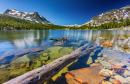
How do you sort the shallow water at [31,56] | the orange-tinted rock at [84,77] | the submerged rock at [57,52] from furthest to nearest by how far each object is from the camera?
1. the submerged rock at [57,52]
2. the shallow water at [31,56]
3. the orange-tinted rock at [84,77]

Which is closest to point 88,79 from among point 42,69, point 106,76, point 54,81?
point 106,76

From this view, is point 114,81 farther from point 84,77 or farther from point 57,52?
point 57,52

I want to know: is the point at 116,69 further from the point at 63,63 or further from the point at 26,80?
the point at 26,80

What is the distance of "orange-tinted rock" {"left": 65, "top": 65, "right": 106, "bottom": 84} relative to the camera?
13.8 feet

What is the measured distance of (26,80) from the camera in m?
2.86

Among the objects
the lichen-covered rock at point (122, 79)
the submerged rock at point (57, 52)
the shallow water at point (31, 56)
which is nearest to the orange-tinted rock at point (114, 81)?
the lichen-covered rock at point (122, 79)

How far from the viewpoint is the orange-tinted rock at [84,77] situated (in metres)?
4.21

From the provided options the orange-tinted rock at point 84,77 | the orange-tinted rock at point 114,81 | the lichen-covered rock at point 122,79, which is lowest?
the orange-tinted rock at point 84,77

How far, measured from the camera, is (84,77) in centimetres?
455

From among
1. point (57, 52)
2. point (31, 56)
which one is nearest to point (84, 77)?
point (57, 52)

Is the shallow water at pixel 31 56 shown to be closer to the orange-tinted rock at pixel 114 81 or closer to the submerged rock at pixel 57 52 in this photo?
the submerged rock at pixel 57 52

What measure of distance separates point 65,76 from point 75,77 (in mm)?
779

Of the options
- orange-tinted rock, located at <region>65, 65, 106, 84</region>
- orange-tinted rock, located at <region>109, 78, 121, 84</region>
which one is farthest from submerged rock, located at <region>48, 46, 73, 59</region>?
orange-tinted rock, located at <region>109, 78, 121, 84</region>

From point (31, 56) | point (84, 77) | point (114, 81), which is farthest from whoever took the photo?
point (31, 56)
